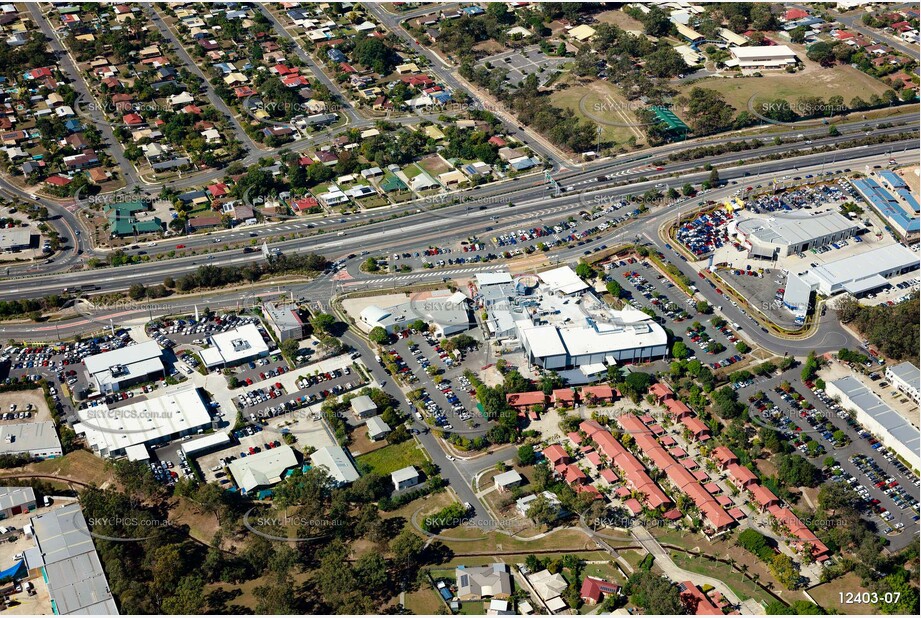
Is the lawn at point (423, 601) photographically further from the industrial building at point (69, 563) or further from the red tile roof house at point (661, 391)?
the red tile roof house at point (661, 391)

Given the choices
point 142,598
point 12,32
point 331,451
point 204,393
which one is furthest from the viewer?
point 12,32

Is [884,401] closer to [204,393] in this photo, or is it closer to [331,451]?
[331,451]

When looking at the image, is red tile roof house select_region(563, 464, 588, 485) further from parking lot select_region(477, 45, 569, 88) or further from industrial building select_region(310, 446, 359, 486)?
parking lot select_region(477, 45, 569, 88)

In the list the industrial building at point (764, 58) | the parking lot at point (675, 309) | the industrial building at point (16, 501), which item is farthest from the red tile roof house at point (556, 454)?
the industrial building at point (764, 58)

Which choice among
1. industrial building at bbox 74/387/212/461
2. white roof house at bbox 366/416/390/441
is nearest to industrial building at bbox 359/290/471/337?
white roof house at bbox 366/416/390/441

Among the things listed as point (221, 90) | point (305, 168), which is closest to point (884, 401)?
point (305, 168)

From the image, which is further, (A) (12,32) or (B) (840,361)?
(A) (12,32)

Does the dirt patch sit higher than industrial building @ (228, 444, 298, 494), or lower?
lower
